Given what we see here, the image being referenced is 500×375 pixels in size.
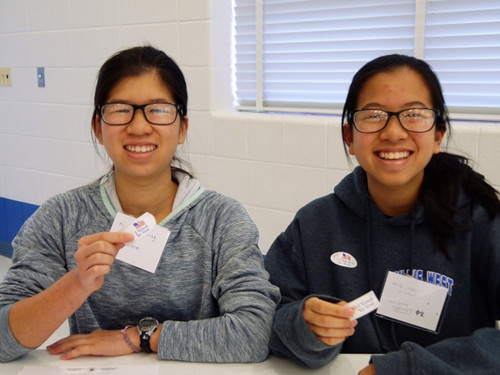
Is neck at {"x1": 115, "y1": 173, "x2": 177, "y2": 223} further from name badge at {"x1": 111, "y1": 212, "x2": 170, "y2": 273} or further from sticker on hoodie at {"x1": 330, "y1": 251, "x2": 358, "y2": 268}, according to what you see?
sticker on hoodie at {"x1": 330, "y1": 251, "x2": 358, "y2": 268}

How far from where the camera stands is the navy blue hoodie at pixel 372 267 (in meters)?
1.24

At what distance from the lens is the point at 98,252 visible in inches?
45.5

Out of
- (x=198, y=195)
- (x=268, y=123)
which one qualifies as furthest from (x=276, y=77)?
(x=198, y=195)

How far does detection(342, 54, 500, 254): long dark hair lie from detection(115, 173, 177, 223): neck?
21.2 inches

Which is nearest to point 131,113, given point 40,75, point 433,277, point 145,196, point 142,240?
point 145,196

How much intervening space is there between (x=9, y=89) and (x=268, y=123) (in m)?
2.29

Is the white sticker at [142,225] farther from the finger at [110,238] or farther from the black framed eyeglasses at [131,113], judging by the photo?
the black framed eyeglasses at [131,113]

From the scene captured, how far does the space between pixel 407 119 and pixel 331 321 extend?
53 cm

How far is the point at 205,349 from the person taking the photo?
1236mm

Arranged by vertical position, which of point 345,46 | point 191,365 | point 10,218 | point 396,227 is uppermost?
point 345,46

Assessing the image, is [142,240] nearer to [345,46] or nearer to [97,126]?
[97,126]

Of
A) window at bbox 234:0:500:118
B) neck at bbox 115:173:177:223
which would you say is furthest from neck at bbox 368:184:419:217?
window at bbox 234:0:500:118

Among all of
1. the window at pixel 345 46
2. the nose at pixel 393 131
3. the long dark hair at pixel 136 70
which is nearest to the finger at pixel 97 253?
the long dark hair at pixel 136 70

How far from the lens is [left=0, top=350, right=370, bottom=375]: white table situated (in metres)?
1.19
